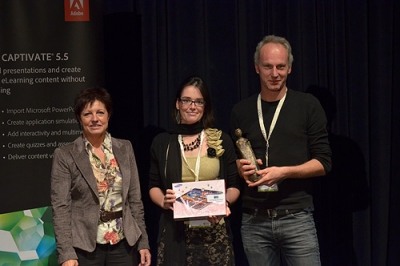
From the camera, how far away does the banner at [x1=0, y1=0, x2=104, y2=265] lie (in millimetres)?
3613

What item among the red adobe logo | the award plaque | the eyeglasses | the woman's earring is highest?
the red adobe logo

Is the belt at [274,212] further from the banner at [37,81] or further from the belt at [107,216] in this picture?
the banner at [37,81]

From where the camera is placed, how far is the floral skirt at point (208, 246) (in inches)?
115

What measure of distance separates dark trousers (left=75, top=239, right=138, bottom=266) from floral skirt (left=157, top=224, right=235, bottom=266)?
0.68 ft

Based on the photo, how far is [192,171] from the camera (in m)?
2.96

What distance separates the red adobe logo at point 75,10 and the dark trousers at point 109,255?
1585mm

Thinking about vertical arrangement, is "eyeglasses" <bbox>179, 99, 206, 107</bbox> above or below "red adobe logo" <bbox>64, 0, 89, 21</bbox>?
below

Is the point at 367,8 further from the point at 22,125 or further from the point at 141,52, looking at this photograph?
the point at 22,125

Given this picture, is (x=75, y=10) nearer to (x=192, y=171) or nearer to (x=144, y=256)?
(x=192, y=171)

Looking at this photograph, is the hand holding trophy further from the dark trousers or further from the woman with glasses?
the dark trousers

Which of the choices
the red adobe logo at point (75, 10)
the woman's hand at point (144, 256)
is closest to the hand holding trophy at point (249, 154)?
the woman's hand at point (144, 256)

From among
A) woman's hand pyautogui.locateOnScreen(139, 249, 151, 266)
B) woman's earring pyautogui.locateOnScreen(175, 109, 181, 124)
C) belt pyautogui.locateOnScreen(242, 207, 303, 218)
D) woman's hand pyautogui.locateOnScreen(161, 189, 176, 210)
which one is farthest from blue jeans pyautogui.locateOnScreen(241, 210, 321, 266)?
woman's earring pyautogui.locateOnScreen(175, 109, 181, 124)

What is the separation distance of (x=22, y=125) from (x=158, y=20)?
1331 mm

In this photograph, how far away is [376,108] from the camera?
13.9 ft
